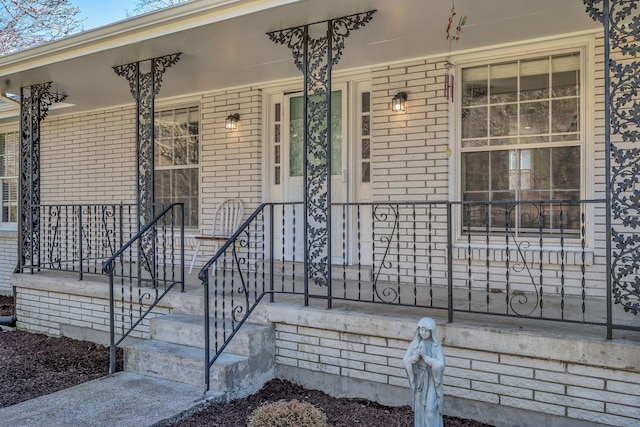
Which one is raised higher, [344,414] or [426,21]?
[426,21]

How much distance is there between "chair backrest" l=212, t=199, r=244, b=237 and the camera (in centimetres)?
614

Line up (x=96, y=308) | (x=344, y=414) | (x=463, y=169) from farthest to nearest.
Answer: (x=96, y=308), (x=463, y=169), (x=344, y=414)

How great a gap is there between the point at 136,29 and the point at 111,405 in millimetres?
3093

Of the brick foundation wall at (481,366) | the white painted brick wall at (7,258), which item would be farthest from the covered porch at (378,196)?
the white painted brick wall at (7,258)

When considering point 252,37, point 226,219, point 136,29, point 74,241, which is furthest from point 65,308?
point 252,37

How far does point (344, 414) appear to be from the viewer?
3449 mm

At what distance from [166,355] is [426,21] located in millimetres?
3352

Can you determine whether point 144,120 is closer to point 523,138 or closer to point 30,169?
point 30,169

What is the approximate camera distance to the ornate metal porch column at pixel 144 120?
5.02 metres

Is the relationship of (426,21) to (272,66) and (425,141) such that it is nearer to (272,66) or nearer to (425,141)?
(425,141)

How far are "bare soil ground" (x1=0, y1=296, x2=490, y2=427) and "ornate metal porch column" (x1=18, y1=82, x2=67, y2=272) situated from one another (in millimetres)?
1075

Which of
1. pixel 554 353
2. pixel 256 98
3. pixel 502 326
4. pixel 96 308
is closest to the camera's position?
pixel 554 353

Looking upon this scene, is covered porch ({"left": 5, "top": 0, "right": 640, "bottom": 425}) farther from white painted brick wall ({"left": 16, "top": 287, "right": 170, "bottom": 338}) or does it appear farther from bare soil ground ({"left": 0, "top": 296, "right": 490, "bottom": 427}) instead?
bare soil ground ({"left": 0, "top": 296, "right": 490, "bottom": 427})

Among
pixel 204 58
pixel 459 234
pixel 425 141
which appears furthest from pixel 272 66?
pixel 459 234
